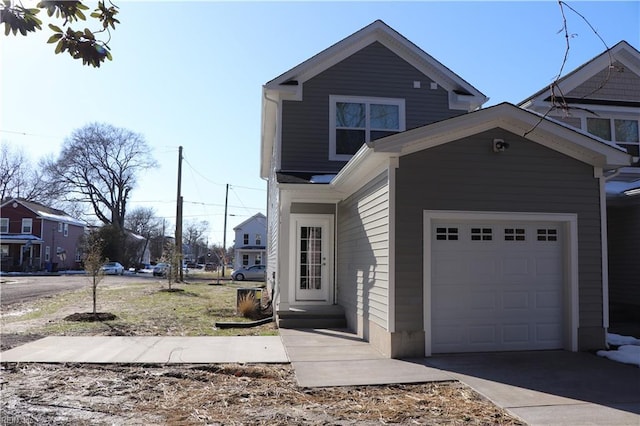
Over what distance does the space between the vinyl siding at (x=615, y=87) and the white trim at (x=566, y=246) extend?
7.23 metres

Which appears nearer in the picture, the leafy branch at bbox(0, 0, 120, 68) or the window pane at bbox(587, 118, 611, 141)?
the leafy branch at bbox(0, 0, 120, 68)

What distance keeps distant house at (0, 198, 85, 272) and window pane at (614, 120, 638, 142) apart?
43.7 metres

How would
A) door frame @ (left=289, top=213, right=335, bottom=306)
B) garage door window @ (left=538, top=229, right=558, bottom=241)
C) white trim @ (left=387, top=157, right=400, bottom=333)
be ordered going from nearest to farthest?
white trim @ (left=387, top=157, right=400, bottom=333), garage door window @ (left=538, top=229, right=558, bottom=241), door frame @ (left=289, top=213, right=335, bottom=306)

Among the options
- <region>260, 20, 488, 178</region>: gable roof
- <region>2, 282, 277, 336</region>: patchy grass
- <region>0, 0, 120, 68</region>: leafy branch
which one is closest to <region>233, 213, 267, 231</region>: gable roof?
<region>2, 282, 277, 336</region>: patchy grass

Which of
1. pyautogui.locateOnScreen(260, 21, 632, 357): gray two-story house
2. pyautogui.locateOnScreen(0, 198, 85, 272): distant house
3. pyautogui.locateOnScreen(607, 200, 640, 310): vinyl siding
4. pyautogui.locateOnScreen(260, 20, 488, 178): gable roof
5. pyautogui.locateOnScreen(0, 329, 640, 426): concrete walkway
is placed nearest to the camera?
pyautogui.locateOnScreen(0, 329, 640, 426): concrete walkway

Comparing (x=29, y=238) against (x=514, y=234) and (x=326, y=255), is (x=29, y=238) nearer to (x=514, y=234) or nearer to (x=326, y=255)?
(x=326, y=255)

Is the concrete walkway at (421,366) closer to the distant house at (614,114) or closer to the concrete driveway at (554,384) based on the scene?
the concrete driveway at (554,384)

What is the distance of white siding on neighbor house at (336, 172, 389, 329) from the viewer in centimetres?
772

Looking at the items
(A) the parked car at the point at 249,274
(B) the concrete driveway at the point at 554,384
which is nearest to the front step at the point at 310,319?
(B) the concrete driveway at the point at 554,384

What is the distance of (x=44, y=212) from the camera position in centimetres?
4684

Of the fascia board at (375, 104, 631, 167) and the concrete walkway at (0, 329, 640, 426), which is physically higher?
the fascia board at (375, 104, 631, 167)

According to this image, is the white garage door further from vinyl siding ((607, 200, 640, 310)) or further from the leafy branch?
the leafy branch

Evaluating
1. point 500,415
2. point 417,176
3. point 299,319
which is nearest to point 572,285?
point 417,176

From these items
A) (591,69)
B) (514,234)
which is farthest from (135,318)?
(591,69)
